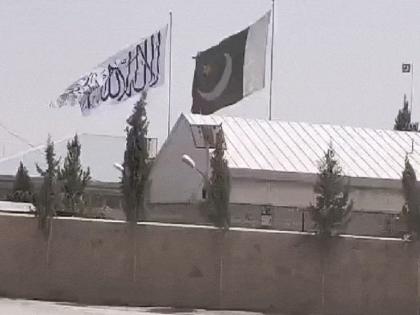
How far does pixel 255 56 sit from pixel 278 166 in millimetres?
5673

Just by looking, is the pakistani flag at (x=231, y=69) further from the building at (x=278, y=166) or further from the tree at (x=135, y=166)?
the tree at (x=135, y=166)

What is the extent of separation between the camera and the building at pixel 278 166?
130 feet

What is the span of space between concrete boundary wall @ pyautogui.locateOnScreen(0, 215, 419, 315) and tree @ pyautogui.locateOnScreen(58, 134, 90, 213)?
296 centimetres

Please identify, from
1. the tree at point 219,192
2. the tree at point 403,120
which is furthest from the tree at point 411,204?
the tree at point 403,120

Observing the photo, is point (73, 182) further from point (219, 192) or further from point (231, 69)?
point (231, 69)

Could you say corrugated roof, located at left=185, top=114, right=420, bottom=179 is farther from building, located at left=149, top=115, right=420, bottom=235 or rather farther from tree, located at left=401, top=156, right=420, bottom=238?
tree, located at left=401, top=156, right=420, bottom=238

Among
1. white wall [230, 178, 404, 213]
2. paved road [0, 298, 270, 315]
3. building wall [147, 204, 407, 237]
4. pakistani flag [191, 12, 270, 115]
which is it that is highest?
pakistani flag [191, 12, 270, 115]

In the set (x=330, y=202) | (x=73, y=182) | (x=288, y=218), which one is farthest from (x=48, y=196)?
(x=288, y=218)

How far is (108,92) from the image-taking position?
38.9 metres

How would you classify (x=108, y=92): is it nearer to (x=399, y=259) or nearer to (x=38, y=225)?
(x=38, y=225)

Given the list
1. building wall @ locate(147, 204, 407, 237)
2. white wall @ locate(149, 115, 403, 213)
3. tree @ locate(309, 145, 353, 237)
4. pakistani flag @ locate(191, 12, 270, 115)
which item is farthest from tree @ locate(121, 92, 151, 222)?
pakistani flag @ locate(191, 12, 270, 115)

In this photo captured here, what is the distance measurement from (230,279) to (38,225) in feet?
17.3

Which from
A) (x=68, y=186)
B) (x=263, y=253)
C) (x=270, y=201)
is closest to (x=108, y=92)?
(x=68, y=186)

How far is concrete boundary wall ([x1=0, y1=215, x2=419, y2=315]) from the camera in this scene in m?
26.2
